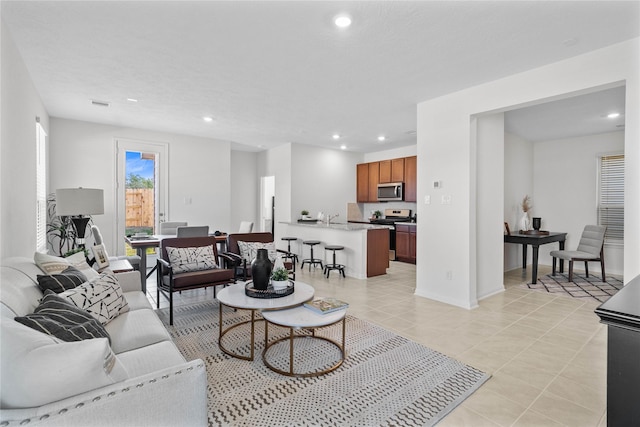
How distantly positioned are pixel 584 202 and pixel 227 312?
262 inches

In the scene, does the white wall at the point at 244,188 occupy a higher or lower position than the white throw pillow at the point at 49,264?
higher

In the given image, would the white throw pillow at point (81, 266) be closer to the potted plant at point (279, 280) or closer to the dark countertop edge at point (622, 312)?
the potted plant at point (279, 280)

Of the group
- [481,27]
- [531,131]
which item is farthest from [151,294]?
[531,131]

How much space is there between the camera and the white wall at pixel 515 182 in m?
5.84

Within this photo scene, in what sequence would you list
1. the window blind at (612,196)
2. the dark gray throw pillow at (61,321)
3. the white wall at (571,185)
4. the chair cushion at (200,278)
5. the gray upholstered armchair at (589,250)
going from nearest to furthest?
the dark gray throw pillow at (61,321)
the chair cushion at (200,278)
the gray upholstered armchair at (589,250)
the window blind at (612,196)
the white wall at (571,185)

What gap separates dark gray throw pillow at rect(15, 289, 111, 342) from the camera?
1.36 meters

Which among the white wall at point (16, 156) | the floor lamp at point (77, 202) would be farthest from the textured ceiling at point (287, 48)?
the floor lamp at point (77, 202)

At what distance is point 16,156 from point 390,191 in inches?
251

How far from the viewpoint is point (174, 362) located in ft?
5.41

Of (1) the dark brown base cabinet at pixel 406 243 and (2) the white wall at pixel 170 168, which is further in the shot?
(1) the dark brown base cabinet at pixel 406 243

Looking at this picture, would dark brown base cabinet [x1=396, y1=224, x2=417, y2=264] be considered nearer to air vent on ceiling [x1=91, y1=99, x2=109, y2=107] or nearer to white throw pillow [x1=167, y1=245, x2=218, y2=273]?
white throw pillow [x1=167, y1=245, x2=218, y2=273]

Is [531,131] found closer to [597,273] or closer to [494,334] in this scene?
[597,273]

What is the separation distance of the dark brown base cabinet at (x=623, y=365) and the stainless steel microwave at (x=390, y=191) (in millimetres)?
6222

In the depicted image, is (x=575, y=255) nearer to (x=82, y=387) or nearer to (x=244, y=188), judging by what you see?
(x=82, y=387)
